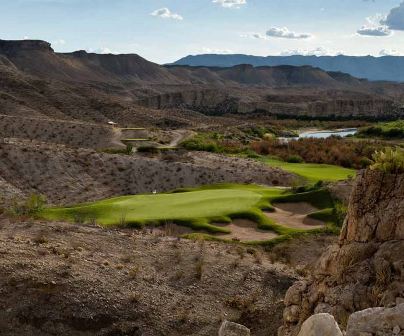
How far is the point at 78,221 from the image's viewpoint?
2069 centimetres

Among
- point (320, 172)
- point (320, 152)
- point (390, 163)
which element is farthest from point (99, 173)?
point (390, 163)

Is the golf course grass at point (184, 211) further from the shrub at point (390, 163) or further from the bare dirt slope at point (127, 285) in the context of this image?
the shrub at point (390, 163)

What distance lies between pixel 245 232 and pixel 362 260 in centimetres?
1116

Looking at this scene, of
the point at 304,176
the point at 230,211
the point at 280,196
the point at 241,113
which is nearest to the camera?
the point at 230,211

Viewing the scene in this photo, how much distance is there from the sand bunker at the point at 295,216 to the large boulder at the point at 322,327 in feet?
50.6

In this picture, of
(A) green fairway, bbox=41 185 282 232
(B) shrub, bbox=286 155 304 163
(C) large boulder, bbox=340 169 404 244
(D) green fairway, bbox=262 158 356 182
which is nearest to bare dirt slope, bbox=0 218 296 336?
(A) green fairway, bbox=41 185 282 232

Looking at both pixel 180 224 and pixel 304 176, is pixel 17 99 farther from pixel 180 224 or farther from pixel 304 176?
pixel 180 224

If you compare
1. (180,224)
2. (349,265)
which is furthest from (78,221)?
(349,265)

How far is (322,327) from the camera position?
6.94 metres

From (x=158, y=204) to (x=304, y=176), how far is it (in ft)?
52.3

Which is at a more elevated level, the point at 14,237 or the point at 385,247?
the point at 385,247

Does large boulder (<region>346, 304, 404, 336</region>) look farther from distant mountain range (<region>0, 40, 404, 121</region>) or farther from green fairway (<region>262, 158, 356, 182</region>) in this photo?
distant mountain range (<region>0, 40, 404, 121</region>)

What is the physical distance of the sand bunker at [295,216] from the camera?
2281 cm

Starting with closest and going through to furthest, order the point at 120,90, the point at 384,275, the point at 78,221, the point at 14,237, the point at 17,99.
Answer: the point at 384,275 → the point at 14,237 → the point at 78,221 → the point at 17,99 → the point at 120,90
